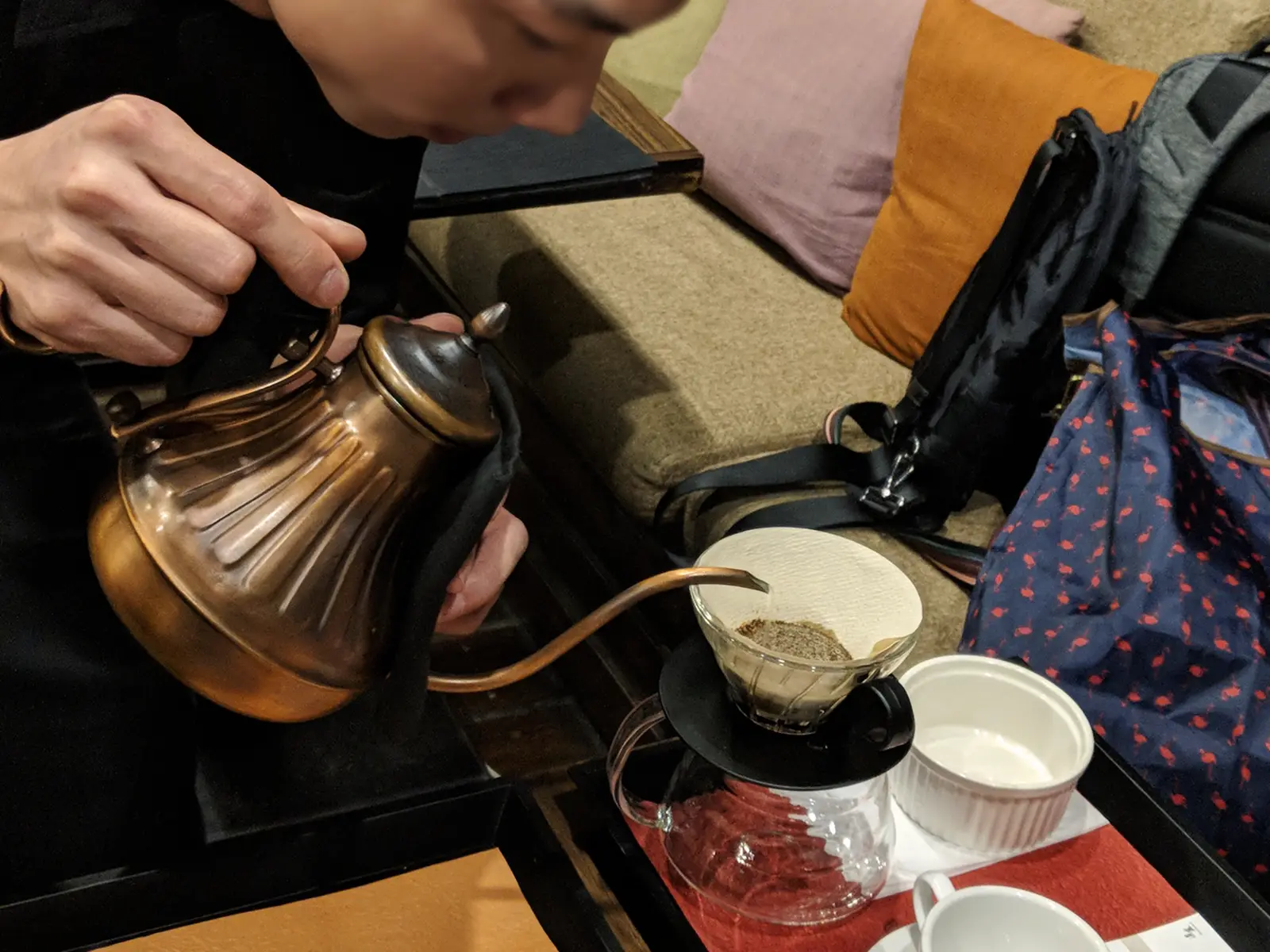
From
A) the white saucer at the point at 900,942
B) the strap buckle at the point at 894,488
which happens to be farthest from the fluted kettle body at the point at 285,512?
the strap buckle at the point at 894,488

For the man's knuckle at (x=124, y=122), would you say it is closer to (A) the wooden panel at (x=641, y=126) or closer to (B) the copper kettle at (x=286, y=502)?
(B) the copper kettle at (x=286, y=502)

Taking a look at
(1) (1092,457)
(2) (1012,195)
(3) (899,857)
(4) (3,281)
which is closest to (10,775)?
(4) (3,281)

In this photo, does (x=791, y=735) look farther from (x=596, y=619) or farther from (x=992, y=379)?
(x=992, y=379)

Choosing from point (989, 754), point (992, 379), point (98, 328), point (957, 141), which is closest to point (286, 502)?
point (98, 328)

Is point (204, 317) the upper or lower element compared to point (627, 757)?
upper

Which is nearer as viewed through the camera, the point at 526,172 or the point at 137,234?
the point at 137,234

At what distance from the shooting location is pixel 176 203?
1.54 ft

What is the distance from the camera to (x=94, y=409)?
2.43ft

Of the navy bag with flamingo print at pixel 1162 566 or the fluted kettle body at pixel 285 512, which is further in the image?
the navy bag with flamingo print at pixel 1162 566

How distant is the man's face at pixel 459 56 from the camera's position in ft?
1.16

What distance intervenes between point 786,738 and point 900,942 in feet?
0.45

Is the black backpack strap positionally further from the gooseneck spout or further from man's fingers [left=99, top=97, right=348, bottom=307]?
man's fingers [left=99, top=97, right=348, bottom=307]

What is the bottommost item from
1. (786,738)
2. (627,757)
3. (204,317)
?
(627,757)

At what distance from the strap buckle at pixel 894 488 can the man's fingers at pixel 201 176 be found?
35.2 inches
